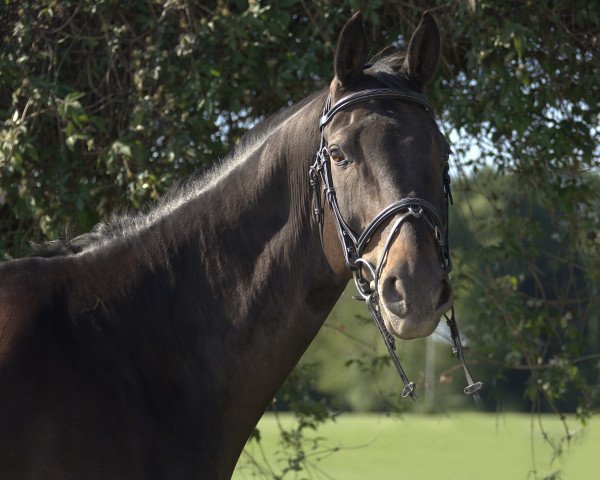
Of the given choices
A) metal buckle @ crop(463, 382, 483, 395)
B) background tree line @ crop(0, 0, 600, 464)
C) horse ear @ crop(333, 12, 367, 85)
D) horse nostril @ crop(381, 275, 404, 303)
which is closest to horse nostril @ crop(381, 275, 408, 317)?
horse nostril @ crop(381, 275, 404, 303)

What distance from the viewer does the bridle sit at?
2.20 m

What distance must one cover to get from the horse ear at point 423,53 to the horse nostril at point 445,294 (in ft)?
1.97

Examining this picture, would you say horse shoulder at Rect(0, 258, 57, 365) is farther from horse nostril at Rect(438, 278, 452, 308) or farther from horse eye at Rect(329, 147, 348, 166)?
horse nostril at Rect(438, 278, 452, 308)

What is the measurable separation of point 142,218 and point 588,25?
8.88ft

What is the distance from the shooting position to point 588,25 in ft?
14.5

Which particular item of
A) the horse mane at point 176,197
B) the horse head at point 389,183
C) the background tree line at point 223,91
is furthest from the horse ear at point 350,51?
the background tree line at point 223,91

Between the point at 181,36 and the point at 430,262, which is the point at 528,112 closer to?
the point at 181,36

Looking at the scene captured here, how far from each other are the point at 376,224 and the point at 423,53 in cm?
55

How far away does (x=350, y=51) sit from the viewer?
2420 mm

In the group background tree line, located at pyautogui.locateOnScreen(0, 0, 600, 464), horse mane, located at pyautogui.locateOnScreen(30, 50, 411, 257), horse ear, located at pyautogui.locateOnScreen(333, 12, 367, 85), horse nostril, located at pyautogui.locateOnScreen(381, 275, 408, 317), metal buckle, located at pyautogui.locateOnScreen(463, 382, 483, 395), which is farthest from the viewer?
background tree line, located at pyautogui.locateOnScreen(0, 0, 600, 464)

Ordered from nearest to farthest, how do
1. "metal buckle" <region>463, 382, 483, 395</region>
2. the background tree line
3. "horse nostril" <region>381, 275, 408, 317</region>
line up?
"horse nostril" <region>381, 275, 408, 317</region> → "metal buckle" <region>463, 382, 483, 395</region> → the background tree line

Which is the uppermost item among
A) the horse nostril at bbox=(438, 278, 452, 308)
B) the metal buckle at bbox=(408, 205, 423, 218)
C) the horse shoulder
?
the horse shoulder

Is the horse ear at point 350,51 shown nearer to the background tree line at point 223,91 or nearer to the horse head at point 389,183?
the horse head at point 389,183

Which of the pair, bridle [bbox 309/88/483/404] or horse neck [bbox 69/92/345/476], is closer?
bridle [bbox 309/88/483/404]
